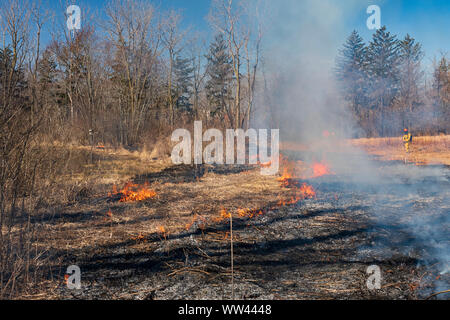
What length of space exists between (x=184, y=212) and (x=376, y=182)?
21.0 feet

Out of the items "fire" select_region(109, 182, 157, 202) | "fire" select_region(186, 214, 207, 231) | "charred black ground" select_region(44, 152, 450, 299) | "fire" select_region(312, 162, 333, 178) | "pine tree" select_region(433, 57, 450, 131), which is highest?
"pine tree" select_region(433, 57, 450, 131)

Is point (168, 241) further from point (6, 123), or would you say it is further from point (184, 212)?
point (6, 123)

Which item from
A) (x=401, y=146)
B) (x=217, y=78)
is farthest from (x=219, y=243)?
(x=217, y=78)

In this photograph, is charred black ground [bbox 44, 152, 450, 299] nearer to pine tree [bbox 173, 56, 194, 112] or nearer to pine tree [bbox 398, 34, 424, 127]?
pine tree [bbox 398, 34, 424, 127]

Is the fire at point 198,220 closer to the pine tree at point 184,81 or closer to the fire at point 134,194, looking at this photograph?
the fire at point 134,194

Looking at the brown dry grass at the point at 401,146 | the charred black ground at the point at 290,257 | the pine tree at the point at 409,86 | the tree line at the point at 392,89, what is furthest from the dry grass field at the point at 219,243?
the pine tree at the point at 409,86

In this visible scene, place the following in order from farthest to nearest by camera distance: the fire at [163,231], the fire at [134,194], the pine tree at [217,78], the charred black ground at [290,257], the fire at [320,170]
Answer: the pine tree at [217,78]
the fire at [320,170]
the fire at [134,194]
the fire at [163,231]
the charred black ground at [290,257]

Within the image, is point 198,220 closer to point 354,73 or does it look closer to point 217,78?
point 354,73

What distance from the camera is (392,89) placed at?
25.4 metres

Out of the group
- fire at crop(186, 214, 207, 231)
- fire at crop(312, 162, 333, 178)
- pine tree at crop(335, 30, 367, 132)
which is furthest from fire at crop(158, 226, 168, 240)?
pine tree at crop(335, 30, 367, 132)

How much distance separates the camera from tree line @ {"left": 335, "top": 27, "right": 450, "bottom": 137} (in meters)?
21.9

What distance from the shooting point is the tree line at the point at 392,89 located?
2189 centimetres

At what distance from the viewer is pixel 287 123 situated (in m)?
15.1
